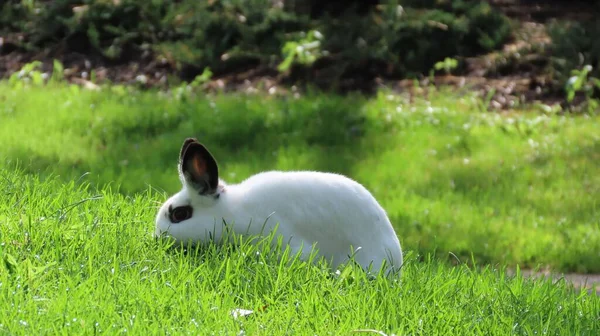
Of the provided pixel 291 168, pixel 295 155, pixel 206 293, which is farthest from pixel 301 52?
pixel 206 293

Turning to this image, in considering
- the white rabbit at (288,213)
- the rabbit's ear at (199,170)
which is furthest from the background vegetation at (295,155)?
the rabbit's ear at (199,170)

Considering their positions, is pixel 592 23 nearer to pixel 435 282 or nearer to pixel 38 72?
pixel 38 72

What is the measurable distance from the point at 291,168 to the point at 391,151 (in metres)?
1.10

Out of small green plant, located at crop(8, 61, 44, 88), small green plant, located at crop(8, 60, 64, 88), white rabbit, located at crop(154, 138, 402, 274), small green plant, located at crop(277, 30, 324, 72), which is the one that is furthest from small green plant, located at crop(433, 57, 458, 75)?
white rabbit, located at crop(154, 138, 402, 274)

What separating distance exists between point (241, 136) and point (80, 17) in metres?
4.83

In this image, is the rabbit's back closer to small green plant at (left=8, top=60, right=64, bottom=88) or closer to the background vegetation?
the background vegetation

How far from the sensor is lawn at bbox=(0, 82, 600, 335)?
3.61m

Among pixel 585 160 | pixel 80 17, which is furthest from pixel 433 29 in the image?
pixel 80 17

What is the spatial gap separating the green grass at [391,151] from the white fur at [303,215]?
7.39ft

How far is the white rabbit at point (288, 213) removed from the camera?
4.26 meters

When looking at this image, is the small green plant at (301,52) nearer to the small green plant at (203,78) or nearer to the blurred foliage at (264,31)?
the blurred foliage at (264,31)

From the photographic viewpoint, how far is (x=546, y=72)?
37.3 feet

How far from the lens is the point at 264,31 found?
41.1 ft

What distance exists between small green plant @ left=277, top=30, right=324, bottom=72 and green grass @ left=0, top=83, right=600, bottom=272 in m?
1.09
